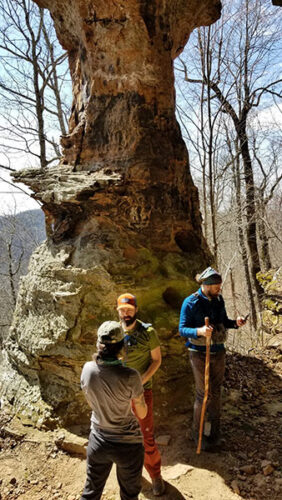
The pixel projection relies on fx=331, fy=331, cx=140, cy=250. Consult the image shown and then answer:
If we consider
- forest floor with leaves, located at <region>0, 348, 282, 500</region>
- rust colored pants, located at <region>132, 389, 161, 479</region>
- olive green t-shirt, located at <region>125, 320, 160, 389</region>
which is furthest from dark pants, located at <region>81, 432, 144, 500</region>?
forest floor with leaves, located at <region>0, 348, 282, 500</region>

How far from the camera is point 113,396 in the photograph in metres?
2.49

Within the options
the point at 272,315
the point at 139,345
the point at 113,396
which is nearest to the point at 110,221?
the point at 139,345

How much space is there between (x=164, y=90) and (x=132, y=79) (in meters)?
0.55

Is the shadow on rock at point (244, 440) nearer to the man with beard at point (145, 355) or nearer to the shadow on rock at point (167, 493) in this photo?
the shadow on rock at point (167, 493)

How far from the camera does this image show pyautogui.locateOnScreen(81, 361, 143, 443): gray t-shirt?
246 centimetres

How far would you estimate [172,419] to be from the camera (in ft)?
14.8

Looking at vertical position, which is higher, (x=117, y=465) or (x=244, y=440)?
(x=117, y=465)

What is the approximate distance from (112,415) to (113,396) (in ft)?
0.57

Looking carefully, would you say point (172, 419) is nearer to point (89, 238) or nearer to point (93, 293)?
point (93, 293)

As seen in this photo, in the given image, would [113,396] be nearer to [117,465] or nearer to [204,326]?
[117,465]

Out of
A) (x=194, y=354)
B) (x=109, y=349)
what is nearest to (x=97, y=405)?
(x=109, y=349)

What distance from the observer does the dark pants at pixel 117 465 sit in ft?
8.37

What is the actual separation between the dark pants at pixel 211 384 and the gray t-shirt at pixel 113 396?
53.2 inches

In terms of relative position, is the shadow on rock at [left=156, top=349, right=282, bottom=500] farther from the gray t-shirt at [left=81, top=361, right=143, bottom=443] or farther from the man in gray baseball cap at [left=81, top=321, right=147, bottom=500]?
the gray t-shirt at [left=81, top=361, right=143, bottom=443]
